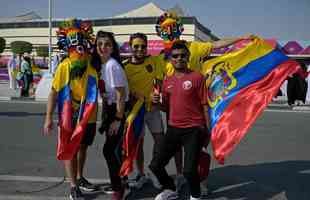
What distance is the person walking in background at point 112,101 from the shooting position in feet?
13.0

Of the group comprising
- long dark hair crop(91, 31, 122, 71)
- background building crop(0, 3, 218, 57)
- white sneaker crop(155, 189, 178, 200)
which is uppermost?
background building crop(0, 3, 218, 57)

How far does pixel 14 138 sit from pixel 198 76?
502cm

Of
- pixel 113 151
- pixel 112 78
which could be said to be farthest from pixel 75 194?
pixel 112 78

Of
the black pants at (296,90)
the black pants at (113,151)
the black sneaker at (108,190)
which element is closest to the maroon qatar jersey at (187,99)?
the black pants at (113,151)

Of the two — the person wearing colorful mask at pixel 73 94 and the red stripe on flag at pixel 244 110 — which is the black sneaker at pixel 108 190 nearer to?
the person wearing colorful mask at pixel 73 94

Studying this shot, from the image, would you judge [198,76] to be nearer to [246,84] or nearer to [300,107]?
[246,84]

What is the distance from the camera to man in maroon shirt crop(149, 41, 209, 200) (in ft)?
13.0

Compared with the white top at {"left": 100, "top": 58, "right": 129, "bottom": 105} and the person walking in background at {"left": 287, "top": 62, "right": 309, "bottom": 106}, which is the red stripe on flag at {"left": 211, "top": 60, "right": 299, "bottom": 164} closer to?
the white top at {"left": 100, "top": 58, "right": 129, "bottom": 105}

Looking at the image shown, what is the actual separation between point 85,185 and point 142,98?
50.2 inches

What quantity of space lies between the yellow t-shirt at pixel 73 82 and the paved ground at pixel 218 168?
113 centimetres

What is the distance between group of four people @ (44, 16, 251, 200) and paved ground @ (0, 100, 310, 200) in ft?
1.63

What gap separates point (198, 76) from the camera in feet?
13.1

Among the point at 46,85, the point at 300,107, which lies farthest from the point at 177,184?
the point at 46,85

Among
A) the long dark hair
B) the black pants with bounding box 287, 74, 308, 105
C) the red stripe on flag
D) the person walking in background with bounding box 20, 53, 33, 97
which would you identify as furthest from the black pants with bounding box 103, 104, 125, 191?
the person walking in background with bounding box 20, 53, 33, 97
